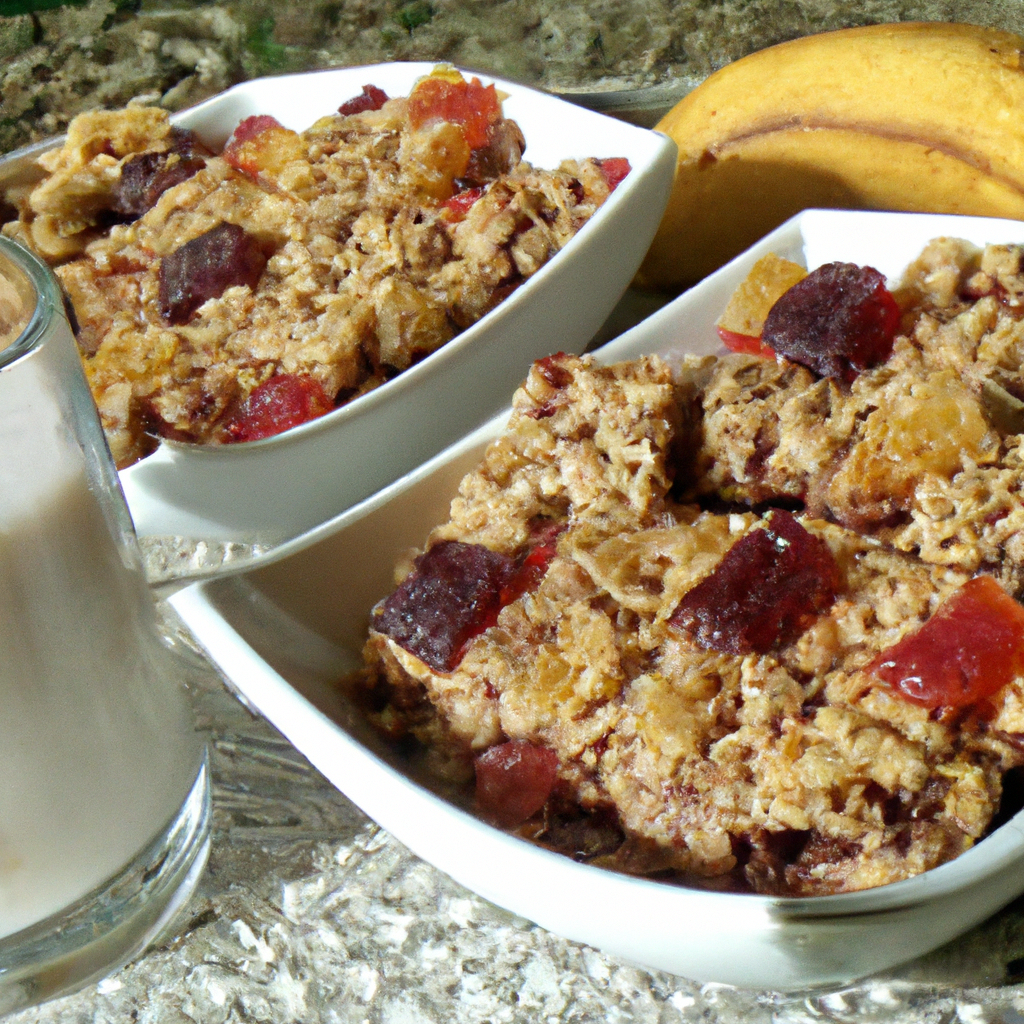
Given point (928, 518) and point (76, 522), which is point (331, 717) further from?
point (928, 518)

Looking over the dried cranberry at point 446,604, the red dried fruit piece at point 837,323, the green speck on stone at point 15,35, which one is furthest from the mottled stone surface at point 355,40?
the dried cranberry at point 446,604

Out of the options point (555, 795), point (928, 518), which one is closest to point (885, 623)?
point (928, 518)

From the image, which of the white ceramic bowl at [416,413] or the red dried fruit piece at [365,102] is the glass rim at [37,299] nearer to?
the white ceramic bowl at [416,413]

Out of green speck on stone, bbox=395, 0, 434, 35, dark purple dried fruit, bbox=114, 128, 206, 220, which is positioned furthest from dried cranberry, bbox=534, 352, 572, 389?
green speck on stone, bbox=395, 0, 434, 35

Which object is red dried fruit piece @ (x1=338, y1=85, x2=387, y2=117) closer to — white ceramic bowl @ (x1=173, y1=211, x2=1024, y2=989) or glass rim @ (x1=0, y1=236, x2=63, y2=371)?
white ceramic bowl @ (x1=173, y1=211, x2=1024, y2=989)

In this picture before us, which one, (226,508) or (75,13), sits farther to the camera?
(75,13)

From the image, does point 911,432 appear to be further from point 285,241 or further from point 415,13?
point 415,13
